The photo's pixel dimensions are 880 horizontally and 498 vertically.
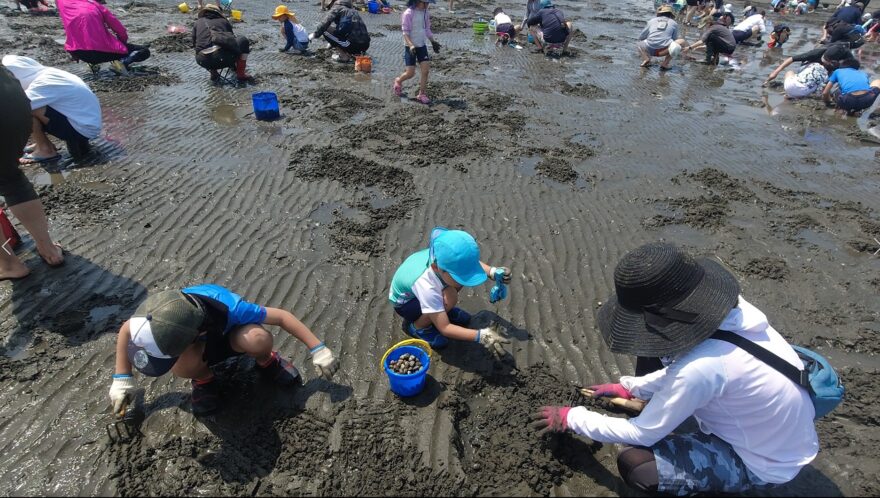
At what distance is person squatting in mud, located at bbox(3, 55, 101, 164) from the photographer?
18.6ft

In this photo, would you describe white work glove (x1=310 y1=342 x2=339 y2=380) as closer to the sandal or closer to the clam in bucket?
the clam in bucket

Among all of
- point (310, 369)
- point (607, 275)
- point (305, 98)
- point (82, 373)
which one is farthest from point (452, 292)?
point (305, 98)

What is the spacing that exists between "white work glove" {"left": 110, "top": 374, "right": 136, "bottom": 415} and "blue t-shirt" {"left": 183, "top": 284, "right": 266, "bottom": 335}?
592mm

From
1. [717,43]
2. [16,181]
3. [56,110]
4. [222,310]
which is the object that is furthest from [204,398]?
[717,43]

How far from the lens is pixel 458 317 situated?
3879 millimetres

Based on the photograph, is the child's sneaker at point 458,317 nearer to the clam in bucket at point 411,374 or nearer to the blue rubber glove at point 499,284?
the blue rubber glove at point 499,284

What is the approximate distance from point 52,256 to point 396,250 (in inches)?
128

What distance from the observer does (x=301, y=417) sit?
3066mm

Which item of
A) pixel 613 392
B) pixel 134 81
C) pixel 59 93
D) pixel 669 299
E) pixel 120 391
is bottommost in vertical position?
pixel 134 81

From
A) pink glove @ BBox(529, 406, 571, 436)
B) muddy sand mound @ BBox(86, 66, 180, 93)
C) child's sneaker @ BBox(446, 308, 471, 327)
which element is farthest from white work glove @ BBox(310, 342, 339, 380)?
muddy sand mound @ BBox(86, 66, 180, 93)

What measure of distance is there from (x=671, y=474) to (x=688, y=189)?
4.88 m

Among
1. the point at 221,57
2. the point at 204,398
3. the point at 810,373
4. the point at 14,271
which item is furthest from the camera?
the point at 221,57

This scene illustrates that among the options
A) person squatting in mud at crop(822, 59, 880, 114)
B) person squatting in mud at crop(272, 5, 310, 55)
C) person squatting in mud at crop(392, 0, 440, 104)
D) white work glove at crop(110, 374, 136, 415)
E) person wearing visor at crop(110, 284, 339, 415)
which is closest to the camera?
person wearing visor at crop(110, 284, 339, 415)

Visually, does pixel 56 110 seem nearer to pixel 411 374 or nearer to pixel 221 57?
pixel 221 57
